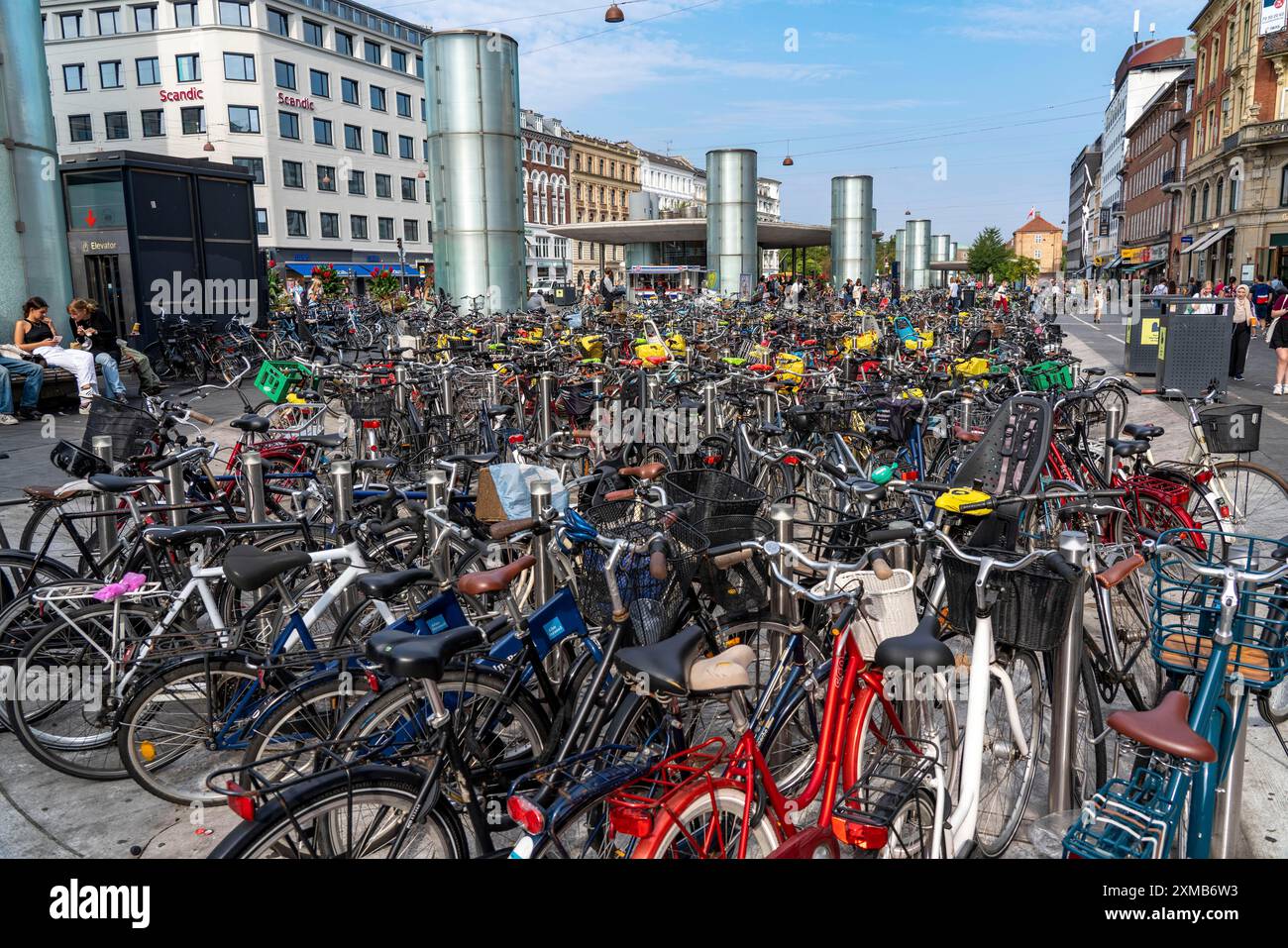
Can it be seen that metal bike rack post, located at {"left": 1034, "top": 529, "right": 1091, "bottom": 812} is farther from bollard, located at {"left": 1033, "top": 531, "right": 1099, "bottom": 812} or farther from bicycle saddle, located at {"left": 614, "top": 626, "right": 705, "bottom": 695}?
bicycle saddle, located at {"left": 614, "top": 626, "right": 705, "bottom": 695}

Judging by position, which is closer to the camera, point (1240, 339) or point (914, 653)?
point (914, 653)

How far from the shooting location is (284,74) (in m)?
49.9

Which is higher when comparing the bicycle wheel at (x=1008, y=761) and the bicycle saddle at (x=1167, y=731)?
the bicycle saddle at (x=1167, y=731)

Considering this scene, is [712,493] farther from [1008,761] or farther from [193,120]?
[193,120]

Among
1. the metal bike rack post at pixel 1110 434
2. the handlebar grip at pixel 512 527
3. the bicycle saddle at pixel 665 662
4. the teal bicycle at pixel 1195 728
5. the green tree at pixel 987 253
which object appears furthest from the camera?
the green tree at pixel 987 253

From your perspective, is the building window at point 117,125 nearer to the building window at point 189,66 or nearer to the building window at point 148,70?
the building window at point 148,70

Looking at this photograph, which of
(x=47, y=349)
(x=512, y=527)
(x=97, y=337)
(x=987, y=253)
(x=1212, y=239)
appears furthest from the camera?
(x=987, y=253)

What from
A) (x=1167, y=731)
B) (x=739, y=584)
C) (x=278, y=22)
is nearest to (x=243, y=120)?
(x=278, y=22)

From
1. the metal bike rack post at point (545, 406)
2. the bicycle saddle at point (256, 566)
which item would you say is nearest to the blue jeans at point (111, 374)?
the metal bike rack post at point (545, 406)

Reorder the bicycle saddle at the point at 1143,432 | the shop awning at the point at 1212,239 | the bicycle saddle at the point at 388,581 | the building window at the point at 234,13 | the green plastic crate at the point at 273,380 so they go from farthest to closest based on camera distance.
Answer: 1. the building window at the point at 234,13
2. the shop awning at the point at 1212,239
3. the green plastic crate at the point at 273,380
4. the bicycle saddle at the point at 1143,432
5. the bicycle saddle at the point at 388,581

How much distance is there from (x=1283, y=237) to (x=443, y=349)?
4609 cm

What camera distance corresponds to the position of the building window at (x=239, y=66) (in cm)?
4794

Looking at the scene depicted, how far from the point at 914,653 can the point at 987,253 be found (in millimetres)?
66526

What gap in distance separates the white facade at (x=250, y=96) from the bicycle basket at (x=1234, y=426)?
48443 mm
